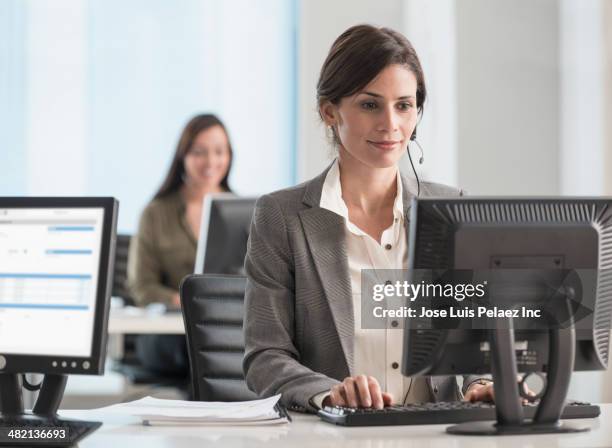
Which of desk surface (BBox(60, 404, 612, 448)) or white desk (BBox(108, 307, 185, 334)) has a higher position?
desk surface (BBox(60, 404, 612, 448))

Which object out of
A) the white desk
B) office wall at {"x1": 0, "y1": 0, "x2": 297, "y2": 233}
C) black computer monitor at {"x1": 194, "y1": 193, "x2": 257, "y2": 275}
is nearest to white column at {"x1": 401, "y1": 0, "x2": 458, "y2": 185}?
office wall at {"x1": 0, "y1": 0, "x2": 297, "y2": 233}

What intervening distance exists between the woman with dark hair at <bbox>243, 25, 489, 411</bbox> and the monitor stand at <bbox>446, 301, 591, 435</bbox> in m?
0.42

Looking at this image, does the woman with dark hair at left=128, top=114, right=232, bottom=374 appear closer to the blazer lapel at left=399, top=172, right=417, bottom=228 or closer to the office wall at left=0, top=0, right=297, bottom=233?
the office wall at left=0, top=0, right=297, bottom=233

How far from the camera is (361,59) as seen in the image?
Answer: 7.15 ft

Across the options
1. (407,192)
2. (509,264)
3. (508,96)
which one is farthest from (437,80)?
(509,264)

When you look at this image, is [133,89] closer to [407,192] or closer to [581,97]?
[581,97]

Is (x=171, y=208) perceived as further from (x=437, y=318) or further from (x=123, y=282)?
(x=437, y=318)

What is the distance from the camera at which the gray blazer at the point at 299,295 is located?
211 cm

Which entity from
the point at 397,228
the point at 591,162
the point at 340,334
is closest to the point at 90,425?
the point at 340,334

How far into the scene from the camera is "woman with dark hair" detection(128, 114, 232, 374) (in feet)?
15.1

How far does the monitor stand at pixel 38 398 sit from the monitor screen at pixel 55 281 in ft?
0.26

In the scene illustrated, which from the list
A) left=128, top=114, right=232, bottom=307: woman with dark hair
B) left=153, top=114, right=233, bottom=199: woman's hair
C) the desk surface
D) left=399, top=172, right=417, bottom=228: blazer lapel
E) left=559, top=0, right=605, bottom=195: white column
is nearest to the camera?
the desk surface

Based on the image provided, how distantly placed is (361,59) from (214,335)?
719 millimetres

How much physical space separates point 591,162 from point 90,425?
3437mm
